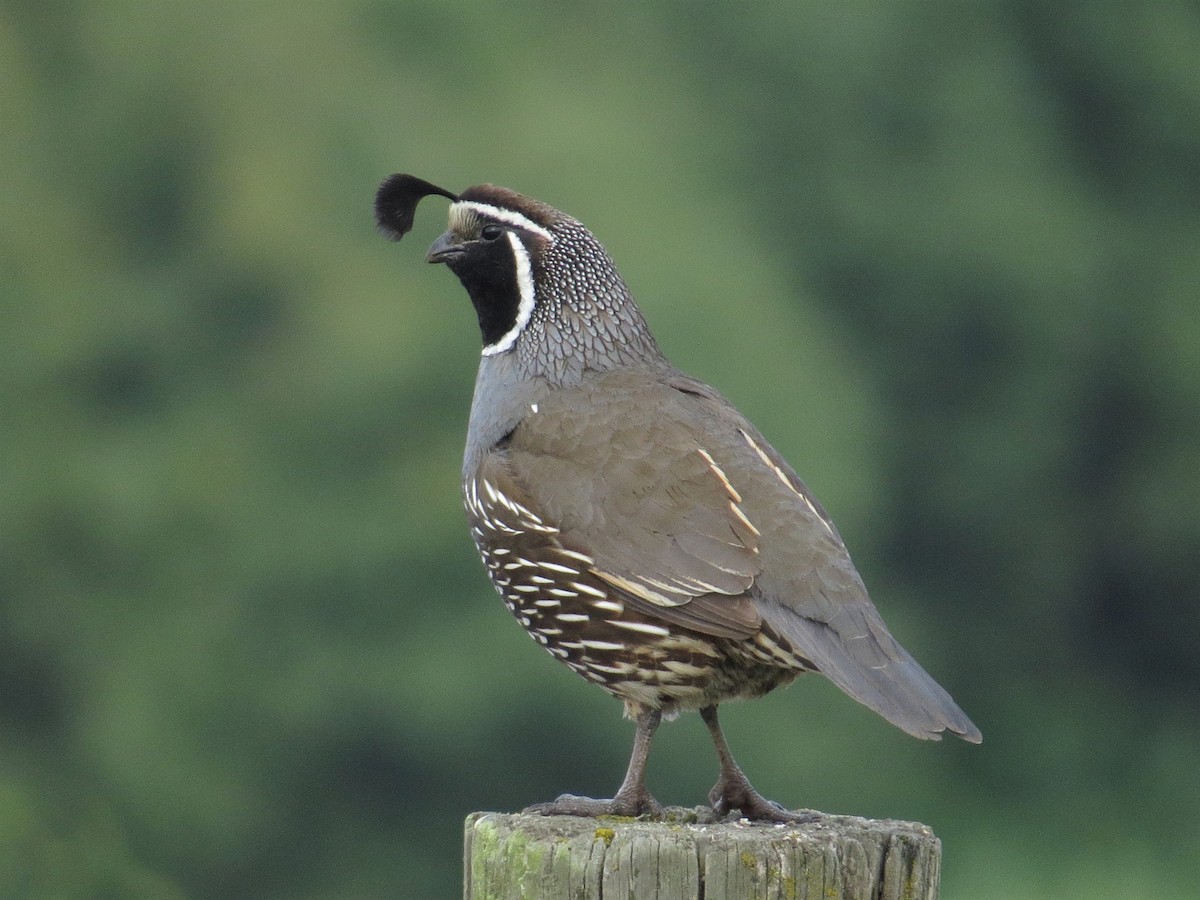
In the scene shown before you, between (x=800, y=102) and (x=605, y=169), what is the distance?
427cm

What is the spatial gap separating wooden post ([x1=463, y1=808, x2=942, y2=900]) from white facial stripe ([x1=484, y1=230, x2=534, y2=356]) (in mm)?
1668

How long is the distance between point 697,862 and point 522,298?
2.05 meters

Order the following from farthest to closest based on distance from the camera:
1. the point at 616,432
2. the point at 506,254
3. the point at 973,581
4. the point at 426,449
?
the point at 973,581, the point at 426,449, the point at 506,254, the point at 616,432

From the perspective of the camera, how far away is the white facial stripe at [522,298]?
5.12 metres

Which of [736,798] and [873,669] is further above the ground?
[873,669]

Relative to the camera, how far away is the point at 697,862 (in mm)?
3533

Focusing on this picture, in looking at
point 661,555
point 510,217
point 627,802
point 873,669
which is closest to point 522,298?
point 510,217

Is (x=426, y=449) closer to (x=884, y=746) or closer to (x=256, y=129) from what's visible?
(x=256, y=129)

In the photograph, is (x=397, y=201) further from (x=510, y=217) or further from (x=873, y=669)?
(x=873, y=669)

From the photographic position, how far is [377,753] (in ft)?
40.5

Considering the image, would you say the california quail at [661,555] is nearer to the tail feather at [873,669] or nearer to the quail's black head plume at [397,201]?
the tail feather at [873,669]

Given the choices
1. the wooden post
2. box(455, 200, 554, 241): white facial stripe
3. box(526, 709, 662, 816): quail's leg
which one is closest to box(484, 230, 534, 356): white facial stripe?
box(455, 200, 554, 241): white facial stripe

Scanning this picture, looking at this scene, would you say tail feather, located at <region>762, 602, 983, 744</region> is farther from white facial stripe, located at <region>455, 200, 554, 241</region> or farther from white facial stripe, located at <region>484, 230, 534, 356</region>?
white facial stripe, located at <region>455, 200, 554, 241</region>

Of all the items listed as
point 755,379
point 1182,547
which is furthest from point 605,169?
point 1182,547
